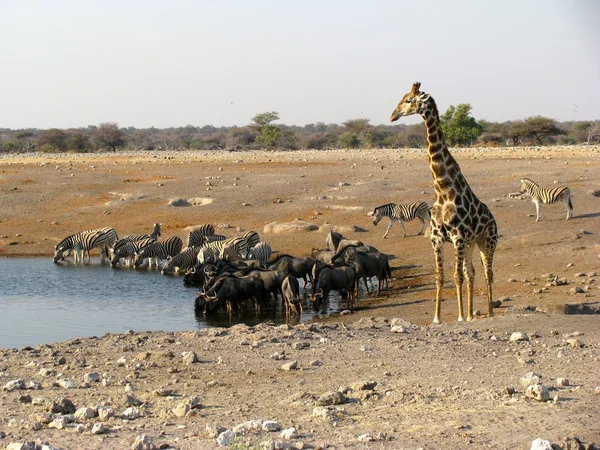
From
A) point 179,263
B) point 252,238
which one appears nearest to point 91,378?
point 179,263

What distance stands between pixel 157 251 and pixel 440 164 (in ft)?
36.7

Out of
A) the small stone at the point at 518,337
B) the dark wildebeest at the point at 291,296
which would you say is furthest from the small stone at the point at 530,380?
the dark wildebeest at the point at 291,296

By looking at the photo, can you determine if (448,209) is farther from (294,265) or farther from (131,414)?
(131,414)

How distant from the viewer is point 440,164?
41.7 feet

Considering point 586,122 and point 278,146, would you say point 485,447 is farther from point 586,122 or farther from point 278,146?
point 586,122

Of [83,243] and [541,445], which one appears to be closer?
[541,445]

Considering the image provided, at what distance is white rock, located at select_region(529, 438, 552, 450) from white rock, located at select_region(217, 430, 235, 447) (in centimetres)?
208

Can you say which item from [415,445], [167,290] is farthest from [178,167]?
[415,445]

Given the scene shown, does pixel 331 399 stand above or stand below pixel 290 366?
above

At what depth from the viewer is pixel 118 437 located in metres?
6.68

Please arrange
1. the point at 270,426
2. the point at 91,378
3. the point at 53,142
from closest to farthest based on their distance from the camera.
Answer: the point at 270,426, the point at 91,378, the point at 53,142

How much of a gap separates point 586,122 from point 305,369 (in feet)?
195

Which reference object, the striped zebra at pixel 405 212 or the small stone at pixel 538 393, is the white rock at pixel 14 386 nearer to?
the small stone at pixel 538 393

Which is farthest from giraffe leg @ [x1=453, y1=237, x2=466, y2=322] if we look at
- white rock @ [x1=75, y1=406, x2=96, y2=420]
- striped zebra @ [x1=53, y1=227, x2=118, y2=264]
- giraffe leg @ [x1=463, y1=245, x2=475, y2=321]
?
striped zebra @ [x1=53, y1=227, x2=118, y2=264]
